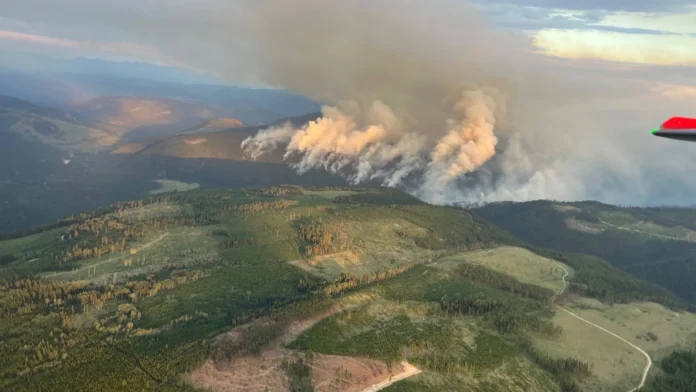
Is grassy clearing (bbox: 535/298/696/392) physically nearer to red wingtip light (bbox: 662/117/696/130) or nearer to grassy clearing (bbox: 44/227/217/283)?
red wingtip light (bbox: 662/117/696/130)

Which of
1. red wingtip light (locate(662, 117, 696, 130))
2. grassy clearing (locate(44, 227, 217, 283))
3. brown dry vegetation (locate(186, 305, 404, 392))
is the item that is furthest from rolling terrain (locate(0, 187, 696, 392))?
red wingtip light (locate(662, 117, 696, 130))

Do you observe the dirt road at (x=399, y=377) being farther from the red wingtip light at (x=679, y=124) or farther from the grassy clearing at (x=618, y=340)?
the red wingtip light at (x=679, y=124)

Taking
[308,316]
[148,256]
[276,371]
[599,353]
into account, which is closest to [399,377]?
[276,371]

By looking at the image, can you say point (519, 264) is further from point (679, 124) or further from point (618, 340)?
point (679, 124)

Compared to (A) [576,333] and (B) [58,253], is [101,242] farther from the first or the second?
(A) [576,333]

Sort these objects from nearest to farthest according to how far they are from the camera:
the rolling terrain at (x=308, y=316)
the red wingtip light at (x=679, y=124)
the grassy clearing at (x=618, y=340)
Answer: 1. the red wingtip light at (x=679, y=124)
2. the rolling terrain at (x=308, y=316)
3. the grassy clearing at (x=618, y=340)

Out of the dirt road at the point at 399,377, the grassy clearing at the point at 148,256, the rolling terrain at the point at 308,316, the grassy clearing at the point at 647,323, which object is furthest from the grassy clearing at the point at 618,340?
the grassy clearing at the point at 148,256

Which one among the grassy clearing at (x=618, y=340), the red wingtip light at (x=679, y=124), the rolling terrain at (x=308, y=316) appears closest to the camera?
the red wingtip light at (x=679, y=124)

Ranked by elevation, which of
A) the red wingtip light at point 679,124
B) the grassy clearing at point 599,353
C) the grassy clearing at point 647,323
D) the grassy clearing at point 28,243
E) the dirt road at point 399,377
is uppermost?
the red wingtip light at point 679,124
